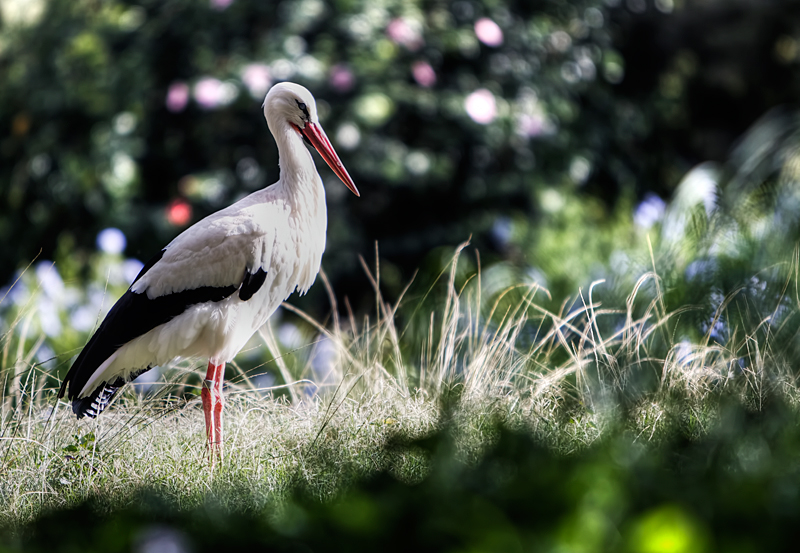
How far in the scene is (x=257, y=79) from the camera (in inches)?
175

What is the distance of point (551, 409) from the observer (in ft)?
8.44

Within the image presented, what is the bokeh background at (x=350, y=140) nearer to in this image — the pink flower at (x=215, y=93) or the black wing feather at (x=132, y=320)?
the pink flower at (x=215, y=93)

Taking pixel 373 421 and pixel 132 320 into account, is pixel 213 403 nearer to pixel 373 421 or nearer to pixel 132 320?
pixel 132 320

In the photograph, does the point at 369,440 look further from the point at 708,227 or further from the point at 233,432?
the point at 708,227

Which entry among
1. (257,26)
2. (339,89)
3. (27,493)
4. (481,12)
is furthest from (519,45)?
(27,493)

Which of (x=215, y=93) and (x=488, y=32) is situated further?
(x=488, y=32)

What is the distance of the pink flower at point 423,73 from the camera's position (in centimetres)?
487

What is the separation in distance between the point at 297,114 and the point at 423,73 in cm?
256

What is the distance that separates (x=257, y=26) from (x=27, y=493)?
145 inches

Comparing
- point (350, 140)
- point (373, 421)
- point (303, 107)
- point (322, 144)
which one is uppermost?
point (303, 107)

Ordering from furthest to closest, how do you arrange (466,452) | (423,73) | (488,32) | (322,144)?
(488,32)
(423,73)
(322,144)
(466,452)

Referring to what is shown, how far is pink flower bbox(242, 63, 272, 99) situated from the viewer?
4.45 m

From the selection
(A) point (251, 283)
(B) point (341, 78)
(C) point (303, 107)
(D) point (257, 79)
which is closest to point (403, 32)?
(B) point (341, 78)

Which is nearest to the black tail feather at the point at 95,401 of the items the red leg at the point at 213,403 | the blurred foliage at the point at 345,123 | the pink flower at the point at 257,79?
the red leg at the point at 213,403
